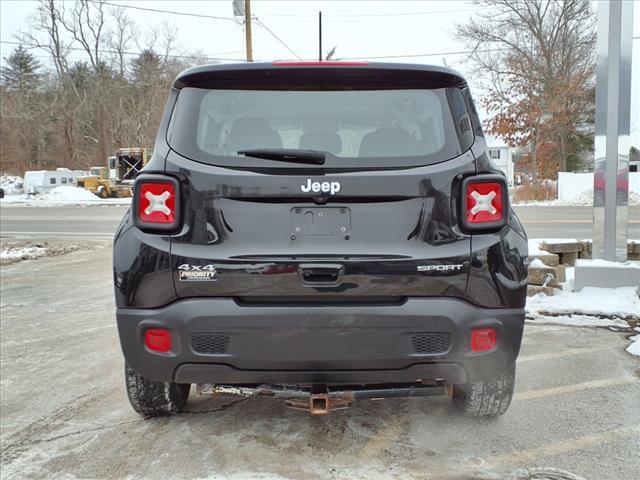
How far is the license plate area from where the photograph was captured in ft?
7.56

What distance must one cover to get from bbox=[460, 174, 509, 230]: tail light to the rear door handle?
0.60 m

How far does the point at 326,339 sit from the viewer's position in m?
2.28

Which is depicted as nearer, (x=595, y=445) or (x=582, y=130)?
(x=595, y=445)

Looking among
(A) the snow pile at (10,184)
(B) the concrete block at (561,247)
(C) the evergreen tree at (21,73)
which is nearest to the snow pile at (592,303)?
(B) the concrete block at (561,247)

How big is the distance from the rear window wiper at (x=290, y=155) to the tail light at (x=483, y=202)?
0.66 metres

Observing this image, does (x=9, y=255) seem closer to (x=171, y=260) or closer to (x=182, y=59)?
(x=171, y=260)

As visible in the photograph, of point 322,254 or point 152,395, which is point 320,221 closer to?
point 322,254

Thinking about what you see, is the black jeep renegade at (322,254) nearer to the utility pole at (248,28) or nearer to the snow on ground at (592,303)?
the snow on ground at (592,303)

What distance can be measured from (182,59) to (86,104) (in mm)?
10139

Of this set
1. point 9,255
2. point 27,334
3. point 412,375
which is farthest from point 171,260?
point 9,255

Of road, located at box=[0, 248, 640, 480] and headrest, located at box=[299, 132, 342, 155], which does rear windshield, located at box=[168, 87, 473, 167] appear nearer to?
headrest, located at box=[299, 132, 342, 155]

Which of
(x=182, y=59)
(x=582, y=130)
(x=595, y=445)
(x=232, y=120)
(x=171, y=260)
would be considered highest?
(x=182, y=59)

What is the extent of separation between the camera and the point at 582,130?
28656 mm

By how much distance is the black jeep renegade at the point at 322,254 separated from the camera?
228cm
